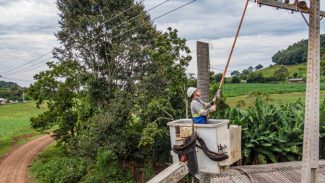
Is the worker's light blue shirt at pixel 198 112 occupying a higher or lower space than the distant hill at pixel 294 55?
lower

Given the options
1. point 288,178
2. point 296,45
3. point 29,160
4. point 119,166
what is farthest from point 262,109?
point 296,45

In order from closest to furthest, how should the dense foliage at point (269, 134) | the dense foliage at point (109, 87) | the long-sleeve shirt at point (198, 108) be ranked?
1. the long-sleeve shirt at point (198, 108)
2. the dense foliage at point (269, 134)
3. the dense foliage at point (109, 87)

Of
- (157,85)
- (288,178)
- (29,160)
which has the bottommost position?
(29,160)

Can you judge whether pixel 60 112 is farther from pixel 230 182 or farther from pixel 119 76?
pixel 230 182

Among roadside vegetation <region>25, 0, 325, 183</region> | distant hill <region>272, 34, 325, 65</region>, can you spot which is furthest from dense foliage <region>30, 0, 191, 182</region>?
distant hill <region>272, 34, 325, 65</region>

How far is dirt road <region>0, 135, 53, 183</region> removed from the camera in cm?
1770

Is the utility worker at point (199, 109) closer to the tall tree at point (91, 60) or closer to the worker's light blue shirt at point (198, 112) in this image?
the worker's light blue shirt at point (198, 112)

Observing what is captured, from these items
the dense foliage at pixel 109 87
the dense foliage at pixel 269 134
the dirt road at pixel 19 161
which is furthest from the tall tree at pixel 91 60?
the dense foliage at pixel 269 134

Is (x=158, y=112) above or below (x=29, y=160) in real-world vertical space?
above

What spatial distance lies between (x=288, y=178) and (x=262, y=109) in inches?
144

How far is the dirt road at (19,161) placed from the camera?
58.1ft

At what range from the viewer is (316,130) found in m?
5.98

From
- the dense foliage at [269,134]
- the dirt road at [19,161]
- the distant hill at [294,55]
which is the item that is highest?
the distant hill at [294,55]

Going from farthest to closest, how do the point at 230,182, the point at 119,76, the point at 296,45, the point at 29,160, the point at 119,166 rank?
1. the point at 296,45
2. the point at 29,160
3. the point at 119,76
4. the point at 119,166
5. the point at 230,182
